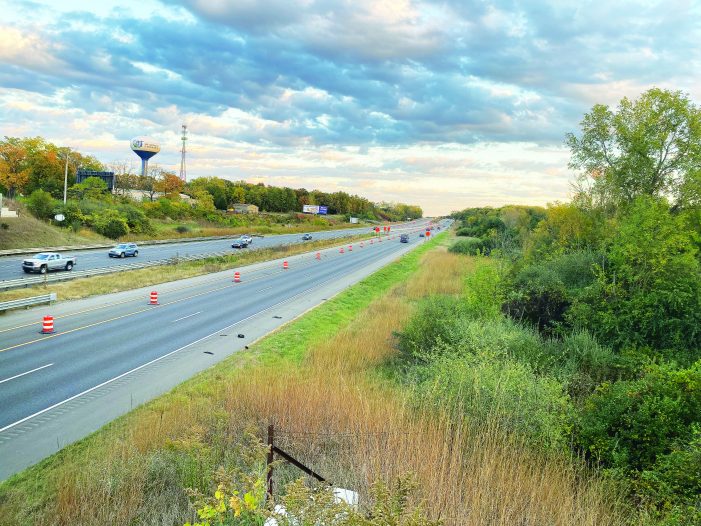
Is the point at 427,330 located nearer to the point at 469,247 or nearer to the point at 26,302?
the point at 26,302

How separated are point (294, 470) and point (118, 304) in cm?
2265

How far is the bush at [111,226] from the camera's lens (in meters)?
63.0

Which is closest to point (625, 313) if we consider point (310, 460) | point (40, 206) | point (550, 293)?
point (550, 293)

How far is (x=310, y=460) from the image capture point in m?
9.03

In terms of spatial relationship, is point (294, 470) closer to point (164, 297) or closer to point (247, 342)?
point (247, 342)

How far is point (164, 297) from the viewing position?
31.2m

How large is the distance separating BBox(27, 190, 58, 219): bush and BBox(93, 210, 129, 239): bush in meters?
5.11

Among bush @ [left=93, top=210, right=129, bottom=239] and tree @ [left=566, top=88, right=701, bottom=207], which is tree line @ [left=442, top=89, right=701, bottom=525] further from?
bush @ [left=93, top=210, right=129, bottom=239]

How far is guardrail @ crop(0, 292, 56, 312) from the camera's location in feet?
78.6

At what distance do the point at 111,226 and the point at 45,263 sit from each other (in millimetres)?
29333

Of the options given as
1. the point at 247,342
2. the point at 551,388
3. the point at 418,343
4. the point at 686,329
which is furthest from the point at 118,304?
the point at 686,329

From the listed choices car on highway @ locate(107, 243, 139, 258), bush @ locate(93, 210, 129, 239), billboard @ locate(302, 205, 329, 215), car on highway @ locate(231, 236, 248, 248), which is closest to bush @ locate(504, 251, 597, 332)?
car on highway @ locate(107, 243, 139, 258)

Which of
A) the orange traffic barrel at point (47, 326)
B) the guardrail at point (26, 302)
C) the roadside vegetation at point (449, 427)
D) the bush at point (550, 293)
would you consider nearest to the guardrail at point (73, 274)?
the guardrail at point (26, 302)

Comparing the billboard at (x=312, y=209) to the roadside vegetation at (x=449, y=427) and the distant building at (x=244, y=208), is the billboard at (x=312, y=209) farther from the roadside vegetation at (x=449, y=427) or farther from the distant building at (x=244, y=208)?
the roadside vegetation at (x=449, y=427)
